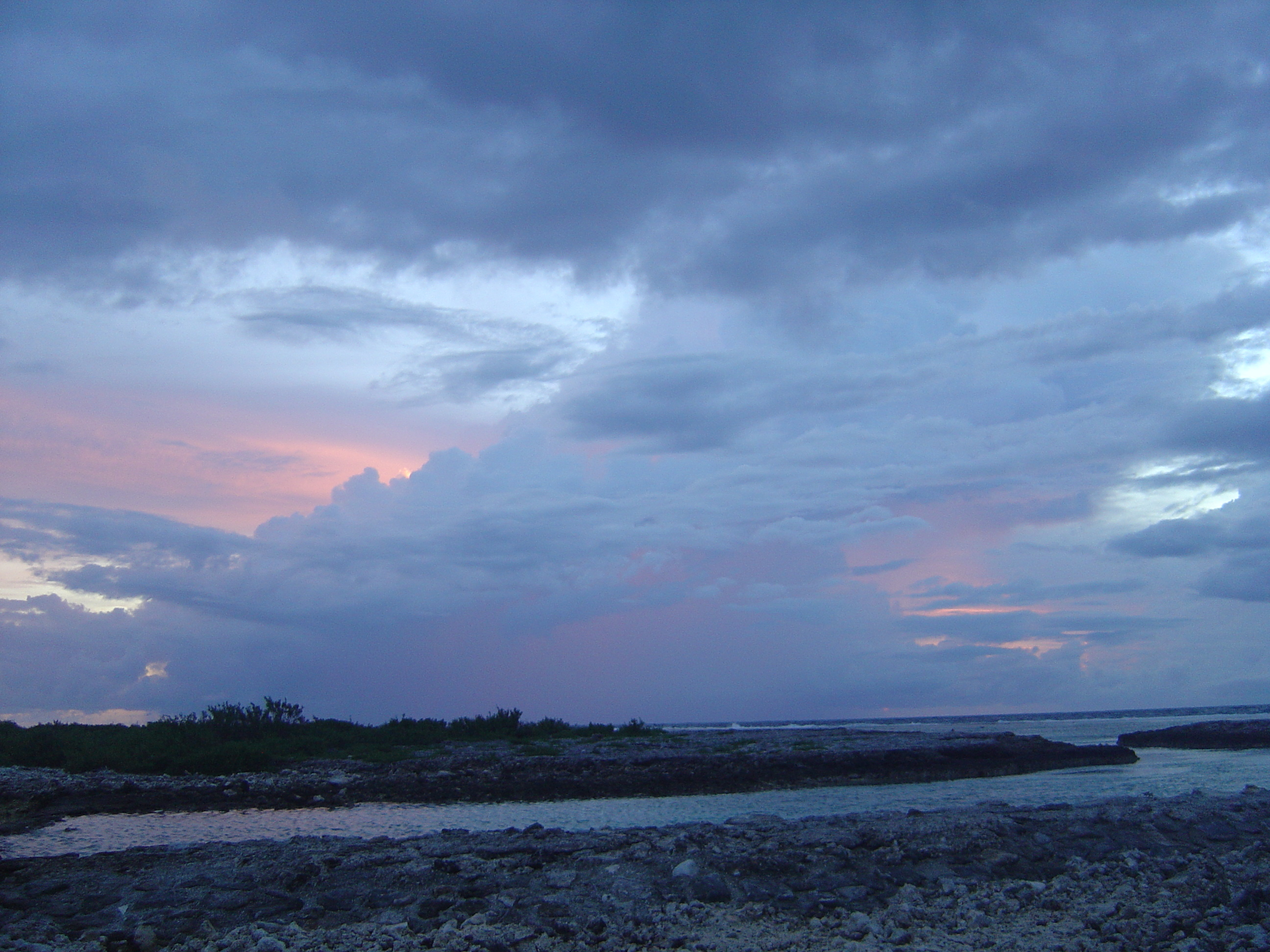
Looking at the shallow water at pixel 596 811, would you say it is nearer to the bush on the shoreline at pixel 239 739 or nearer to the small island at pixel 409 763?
the small island at pixel 409 763

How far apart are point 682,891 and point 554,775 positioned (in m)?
23.2

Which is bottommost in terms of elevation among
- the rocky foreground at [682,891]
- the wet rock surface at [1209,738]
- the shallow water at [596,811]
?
the wet rock surface at [1209,738]

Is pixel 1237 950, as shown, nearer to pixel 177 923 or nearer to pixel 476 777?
pixel 177 923

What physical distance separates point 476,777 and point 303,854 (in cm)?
1961

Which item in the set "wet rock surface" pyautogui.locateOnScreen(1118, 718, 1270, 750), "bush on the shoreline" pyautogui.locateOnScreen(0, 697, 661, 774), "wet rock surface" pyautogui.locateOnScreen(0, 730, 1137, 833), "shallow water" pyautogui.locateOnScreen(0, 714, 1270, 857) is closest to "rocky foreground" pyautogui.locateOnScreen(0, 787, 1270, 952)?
"shallow water" pyautogui.locateOnScreen(0, 714, 1270, 857)

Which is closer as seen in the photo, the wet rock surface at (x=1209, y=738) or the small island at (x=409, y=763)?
the small island at (x=409, y=763)

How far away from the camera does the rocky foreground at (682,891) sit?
10570 mm

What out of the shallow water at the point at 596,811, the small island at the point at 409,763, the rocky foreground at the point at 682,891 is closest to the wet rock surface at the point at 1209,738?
the small island at the point at 409,763

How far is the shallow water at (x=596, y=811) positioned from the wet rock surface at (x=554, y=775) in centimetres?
139

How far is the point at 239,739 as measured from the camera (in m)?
42.4

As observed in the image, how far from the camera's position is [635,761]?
37031mm

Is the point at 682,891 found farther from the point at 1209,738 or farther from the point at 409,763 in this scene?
the point at 1209,738

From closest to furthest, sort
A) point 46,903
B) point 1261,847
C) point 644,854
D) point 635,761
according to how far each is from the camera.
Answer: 1. point 46,903
2. point 644,854
3. point 1261,847
4. point 635,761

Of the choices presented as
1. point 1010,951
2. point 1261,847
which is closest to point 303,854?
point 1010,951
